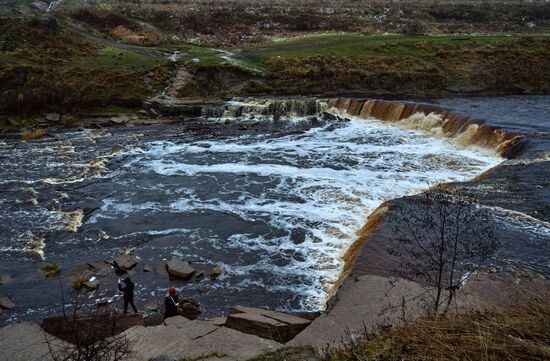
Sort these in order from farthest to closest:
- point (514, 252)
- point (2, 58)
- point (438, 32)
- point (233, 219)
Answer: point (438, 32), point (2, 58), point (233, 219), point (514, 252)

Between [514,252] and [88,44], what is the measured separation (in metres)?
46.0

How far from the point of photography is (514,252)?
43.6 ft

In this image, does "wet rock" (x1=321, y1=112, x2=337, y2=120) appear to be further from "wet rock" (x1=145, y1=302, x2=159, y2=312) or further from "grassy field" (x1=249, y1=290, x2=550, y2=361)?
"grassy field" (x1=249, y1=290, x2=550, y2=361)

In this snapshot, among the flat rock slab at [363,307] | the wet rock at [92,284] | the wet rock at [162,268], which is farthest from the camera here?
the wet rock at [162,268]

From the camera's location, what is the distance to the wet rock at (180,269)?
14.8 metres

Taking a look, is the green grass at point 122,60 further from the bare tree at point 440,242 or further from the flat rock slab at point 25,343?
the flat rock slab at point 25,343

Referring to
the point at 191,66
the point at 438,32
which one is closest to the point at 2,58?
the point at 191,66

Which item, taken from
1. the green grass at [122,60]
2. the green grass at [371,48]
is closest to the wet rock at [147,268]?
the green grass at [122,60]

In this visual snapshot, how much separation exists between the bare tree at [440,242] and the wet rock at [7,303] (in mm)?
10925

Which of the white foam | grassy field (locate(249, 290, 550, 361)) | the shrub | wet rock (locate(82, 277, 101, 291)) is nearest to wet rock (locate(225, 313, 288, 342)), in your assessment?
the white foam

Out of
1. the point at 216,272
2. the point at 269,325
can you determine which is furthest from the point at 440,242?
the point at 216,272

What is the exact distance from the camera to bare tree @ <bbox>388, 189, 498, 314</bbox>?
11.3 m

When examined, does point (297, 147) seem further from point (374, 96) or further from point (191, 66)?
point (191, 66)

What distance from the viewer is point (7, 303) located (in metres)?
13.7
